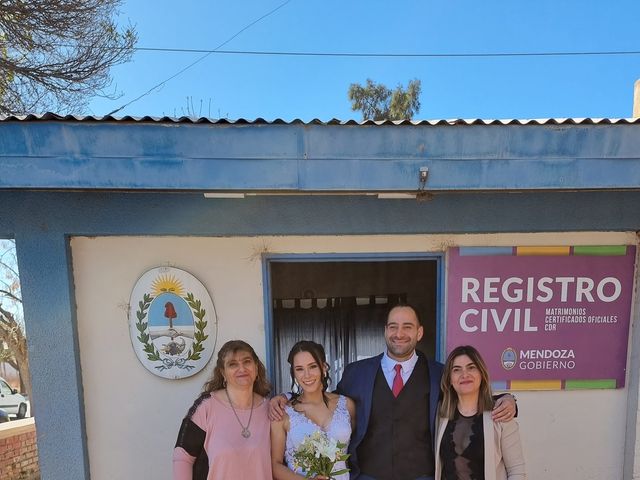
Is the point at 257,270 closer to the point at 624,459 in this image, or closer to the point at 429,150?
the point at 429,150

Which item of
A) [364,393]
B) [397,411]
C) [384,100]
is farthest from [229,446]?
[384,100]

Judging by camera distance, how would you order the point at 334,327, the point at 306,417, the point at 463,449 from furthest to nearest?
the point at 334,327, the point at 306,417, the point at 463,449

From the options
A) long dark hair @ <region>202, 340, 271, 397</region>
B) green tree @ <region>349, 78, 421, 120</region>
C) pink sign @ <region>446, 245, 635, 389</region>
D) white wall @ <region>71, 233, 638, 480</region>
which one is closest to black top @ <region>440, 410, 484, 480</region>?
pink sign @ <region>446, 245, 635, 389</region>

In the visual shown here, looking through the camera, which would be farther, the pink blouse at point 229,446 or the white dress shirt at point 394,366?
the white dress shirt at point 394,366

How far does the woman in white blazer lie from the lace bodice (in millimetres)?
511

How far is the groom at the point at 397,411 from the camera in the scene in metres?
2.03

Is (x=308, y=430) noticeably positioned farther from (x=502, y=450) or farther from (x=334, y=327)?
(x=334, y=327)

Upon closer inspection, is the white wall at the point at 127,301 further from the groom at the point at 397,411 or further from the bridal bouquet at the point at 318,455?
the bridal bouquet at the point at 318,455

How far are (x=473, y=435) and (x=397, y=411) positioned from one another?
16.1 inches

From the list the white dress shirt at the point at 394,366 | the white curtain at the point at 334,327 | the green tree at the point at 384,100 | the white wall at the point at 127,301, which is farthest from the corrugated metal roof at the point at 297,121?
the green tree at the point at 384,100

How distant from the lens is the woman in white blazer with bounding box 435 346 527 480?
6.08 ft

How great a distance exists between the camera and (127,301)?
2658mm

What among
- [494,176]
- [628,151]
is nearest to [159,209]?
[494,176]

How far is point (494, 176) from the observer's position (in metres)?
2.05
